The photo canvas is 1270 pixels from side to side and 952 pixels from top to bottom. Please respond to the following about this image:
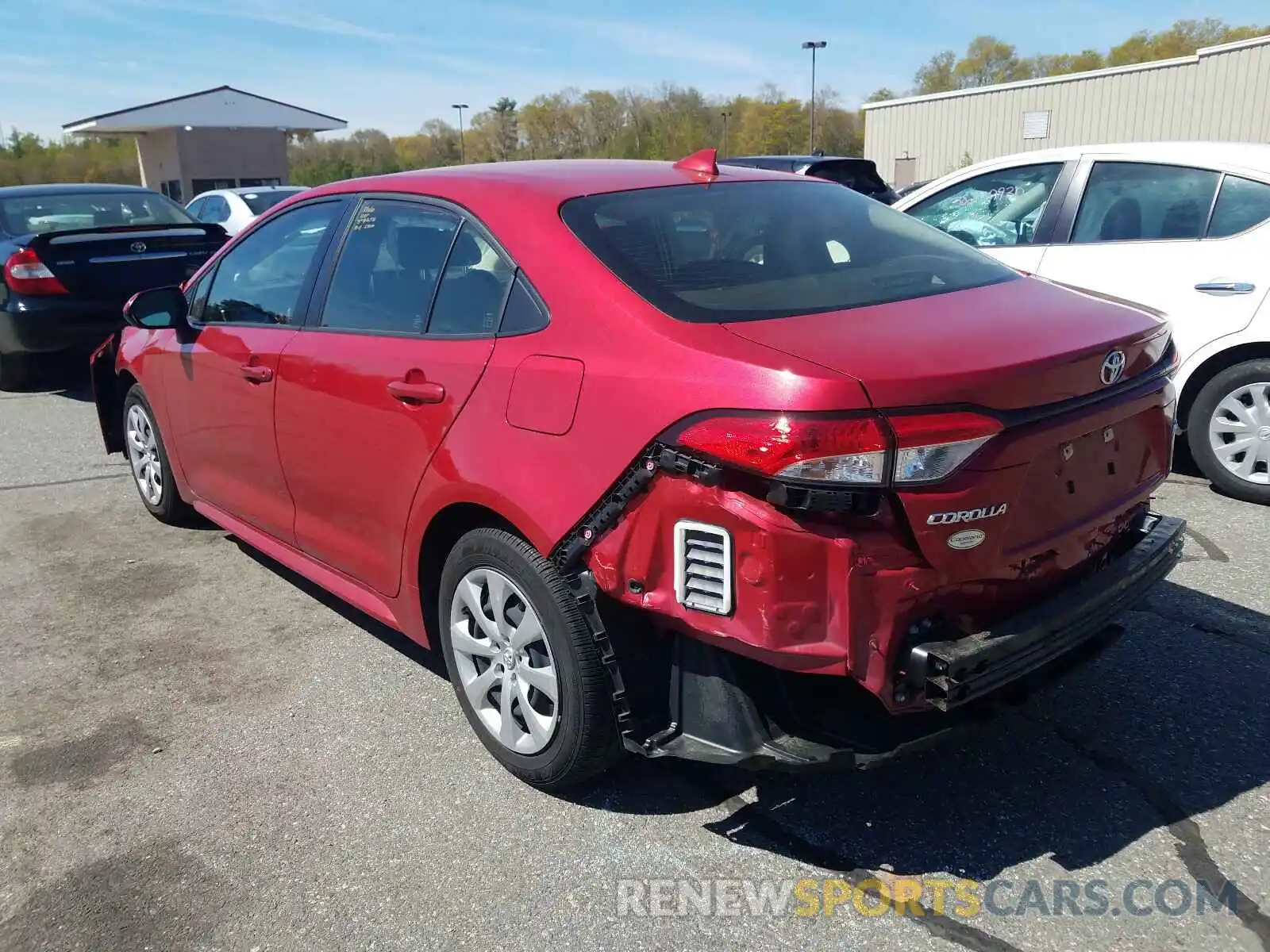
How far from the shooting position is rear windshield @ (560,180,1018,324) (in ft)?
8.79

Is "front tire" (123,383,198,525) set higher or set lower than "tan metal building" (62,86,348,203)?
lower

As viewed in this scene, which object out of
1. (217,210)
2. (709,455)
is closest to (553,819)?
(709,455)

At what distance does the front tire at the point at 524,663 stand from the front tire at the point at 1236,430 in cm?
387

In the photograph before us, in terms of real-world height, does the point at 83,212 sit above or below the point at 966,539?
above

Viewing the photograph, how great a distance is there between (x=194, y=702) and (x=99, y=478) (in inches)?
131

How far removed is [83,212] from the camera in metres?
9.48

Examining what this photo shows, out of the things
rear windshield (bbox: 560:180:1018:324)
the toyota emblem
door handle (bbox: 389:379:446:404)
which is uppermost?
rear windshield (bbox: 560:180:1018:324)

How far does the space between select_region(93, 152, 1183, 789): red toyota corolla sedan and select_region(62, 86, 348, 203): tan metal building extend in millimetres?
39777

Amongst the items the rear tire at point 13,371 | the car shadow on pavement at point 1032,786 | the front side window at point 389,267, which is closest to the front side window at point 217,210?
the rear tire at point 13,371

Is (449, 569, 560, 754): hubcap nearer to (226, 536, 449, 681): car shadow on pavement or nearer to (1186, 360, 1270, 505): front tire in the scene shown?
(226, 536, 449, 681): car shadow on pavement

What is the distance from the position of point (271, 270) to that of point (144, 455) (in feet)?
5.75

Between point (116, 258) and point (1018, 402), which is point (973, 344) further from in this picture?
point (116, 258)

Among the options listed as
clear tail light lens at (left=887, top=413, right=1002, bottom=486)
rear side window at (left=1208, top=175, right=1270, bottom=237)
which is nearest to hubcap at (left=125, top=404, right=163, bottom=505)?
clear tail light lens at (left=887, top=413, right=1002, bottom=486)

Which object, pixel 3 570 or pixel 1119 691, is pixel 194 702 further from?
pixel 1119 691
